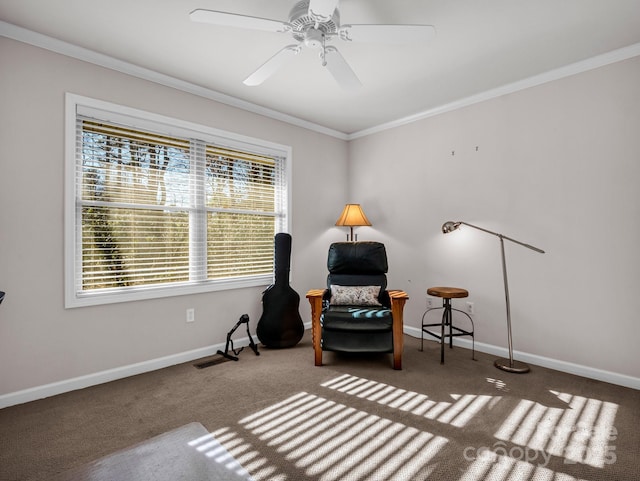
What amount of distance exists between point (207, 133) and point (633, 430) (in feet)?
12.6

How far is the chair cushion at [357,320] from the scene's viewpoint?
9.76ft

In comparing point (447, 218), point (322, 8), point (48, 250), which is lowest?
point (48, 250)

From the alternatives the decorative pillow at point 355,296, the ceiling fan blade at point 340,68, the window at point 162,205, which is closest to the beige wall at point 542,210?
the decorative pillow at point 355,296

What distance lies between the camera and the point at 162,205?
312cm

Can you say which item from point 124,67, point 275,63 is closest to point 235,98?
point 124,67

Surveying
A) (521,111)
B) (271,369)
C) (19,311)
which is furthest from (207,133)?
(521,111)

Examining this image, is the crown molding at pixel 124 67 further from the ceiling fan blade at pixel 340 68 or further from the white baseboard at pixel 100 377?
the white baseboard at pixel 100 377

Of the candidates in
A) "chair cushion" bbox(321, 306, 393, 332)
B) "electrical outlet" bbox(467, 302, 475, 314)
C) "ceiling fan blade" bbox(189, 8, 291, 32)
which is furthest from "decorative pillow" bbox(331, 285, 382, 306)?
"ceiling fan blade" bbox(189, 8, 291, 32)

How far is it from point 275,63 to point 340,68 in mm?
416

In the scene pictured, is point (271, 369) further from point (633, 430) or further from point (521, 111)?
point (521, 111)

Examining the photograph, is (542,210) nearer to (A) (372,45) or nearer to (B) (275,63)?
(A) (372,45)

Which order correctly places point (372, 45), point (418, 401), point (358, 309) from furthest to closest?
point (358, 309) → point (372, 45) → point (418, 401)

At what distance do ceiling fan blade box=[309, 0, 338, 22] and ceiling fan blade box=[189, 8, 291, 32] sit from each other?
0.28 meters

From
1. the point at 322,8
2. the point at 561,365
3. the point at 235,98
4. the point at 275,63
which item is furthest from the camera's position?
the point at 235,98
